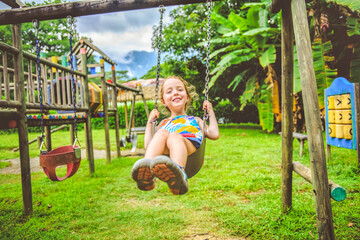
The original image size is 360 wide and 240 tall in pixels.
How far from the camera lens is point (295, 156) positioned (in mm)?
5945

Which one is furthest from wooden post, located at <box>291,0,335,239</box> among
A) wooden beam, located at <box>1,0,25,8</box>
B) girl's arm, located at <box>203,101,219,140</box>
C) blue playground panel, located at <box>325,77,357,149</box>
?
wooden beam, located at <box>1,0,25,8</box>

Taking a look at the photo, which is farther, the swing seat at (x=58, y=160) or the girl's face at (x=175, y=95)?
the girl's face at (x=175, y=95)

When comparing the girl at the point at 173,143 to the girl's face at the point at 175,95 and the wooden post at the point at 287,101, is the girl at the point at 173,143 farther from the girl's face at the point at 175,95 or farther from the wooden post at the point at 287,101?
the wooden post at the point at 287,101

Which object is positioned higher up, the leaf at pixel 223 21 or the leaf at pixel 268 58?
the leaf at pixel 223 21

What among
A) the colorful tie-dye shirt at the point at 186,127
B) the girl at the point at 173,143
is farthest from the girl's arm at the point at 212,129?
the colorful tie-dye shirt at the point at 186,127

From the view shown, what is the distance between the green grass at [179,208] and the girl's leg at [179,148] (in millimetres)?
972

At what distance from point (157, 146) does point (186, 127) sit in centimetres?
45

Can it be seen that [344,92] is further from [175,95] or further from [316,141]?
[175,95]

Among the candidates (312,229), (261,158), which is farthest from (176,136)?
Answer: (261,158)

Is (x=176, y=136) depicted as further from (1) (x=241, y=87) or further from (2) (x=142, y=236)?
(1) (x=241, y=87)

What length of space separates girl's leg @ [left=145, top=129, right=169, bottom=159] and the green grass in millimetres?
1002

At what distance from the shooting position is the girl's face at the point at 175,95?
8.92 ft

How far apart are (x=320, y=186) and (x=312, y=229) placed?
2.50 ft

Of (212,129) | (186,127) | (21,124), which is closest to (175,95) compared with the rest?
(186,127)
